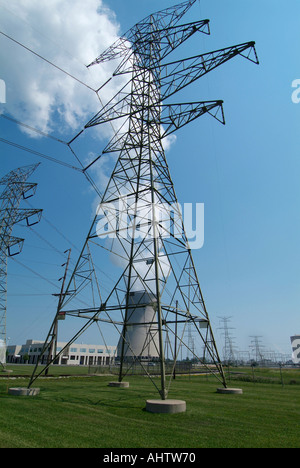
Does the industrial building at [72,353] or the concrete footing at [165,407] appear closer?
the concrete footing at [165,407]

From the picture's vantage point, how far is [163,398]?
10164 mm

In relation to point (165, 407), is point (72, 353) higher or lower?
lower

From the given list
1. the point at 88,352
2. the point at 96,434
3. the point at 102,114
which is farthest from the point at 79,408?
the point at 88,352

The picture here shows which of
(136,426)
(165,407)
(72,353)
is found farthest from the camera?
(72,353)

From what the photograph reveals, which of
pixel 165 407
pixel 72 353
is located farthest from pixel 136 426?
pixel 72 353

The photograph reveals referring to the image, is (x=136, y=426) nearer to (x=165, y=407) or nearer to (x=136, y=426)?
(x=136, y=426)

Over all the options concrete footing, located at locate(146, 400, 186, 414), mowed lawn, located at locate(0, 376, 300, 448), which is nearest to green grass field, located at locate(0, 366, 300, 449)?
mowed lawn, located at locate(0, 376, 300, 448)

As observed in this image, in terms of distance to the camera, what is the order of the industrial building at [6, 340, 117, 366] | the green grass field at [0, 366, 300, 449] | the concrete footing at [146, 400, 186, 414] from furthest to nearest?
the industrial building at [6, 340, 117, 366] < the concrete footing at [146, 400, 186, 414] < the green grass field at [0, 366, 300, 449]

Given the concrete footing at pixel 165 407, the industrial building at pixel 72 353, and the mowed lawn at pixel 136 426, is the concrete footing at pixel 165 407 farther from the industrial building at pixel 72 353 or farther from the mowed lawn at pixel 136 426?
the industrial building at pixel 72 353

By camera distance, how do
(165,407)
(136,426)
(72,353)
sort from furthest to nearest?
(72,353) → (165,407) → (136,426)

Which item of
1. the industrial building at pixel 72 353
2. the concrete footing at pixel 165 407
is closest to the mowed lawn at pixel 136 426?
the concrete footing at pixel 165 407

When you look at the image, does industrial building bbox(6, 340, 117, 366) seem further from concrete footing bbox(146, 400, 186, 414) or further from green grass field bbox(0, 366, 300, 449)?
concrete footing bbox(146, 400, 186, 414)

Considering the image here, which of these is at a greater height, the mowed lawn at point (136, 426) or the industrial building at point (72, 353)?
the mowed lawn at point (136, 426)

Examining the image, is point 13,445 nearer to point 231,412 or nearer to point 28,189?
point 231,412
